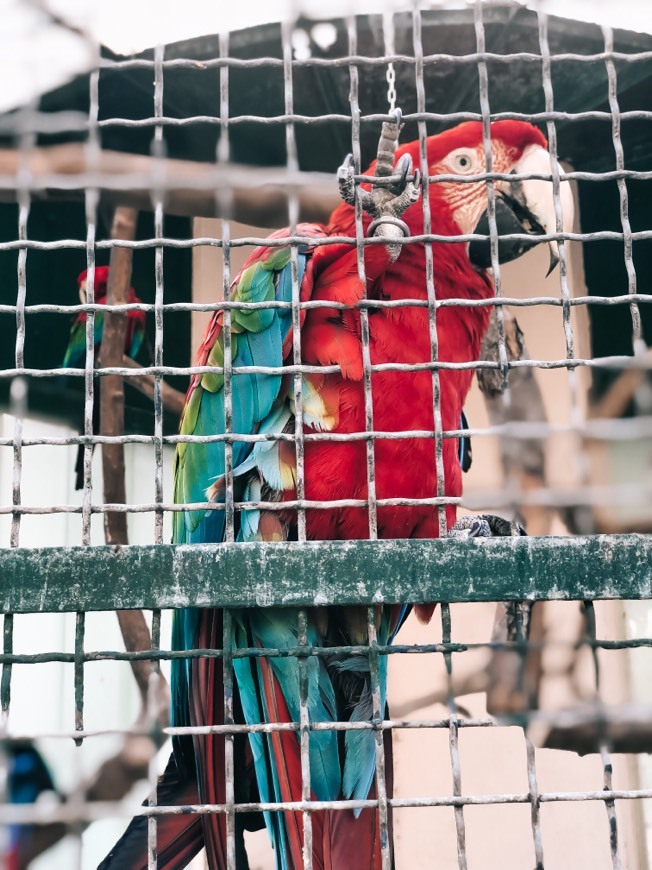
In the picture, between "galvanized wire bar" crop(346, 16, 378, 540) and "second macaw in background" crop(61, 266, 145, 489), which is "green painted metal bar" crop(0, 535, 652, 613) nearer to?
"galvanized wire bar" crop(346, 16, 378, 540)

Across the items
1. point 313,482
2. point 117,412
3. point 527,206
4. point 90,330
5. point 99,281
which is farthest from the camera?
point 99,281

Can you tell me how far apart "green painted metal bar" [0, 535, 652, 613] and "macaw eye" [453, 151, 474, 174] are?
86 cm

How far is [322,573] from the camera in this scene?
85 cm

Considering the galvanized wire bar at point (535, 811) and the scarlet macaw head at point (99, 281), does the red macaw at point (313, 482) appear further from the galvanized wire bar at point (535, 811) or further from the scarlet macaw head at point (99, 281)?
the scarlet macaw head at point (99, 281)

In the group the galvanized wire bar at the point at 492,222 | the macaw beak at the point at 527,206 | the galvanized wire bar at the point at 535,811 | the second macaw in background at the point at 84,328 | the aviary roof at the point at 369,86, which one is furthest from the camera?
the second macaw in background at the point at 84,328

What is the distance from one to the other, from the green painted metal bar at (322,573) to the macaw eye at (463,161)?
857mm

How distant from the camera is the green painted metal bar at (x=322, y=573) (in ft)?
2.76

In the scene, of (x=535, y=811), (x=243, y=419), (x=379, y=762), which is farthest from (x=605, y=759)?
(x=243, y=419)

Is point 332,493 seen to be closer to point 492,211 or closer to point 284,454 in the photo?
point 284,454

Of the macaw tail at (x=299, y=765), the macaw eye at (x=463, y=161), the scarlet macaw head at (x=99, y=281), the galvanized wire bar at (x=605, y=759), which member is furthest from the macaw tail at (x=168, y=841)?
the scarlet macaw head at (x=99, y=281)

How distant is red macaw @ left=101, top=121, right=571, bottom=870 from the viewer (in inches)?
47.4

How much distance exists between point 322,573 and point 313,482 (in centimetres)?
44

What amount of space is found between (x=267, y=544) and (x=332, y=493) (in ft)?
1.40

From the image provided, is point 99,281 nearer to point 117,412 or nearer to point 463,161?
point 117,412
